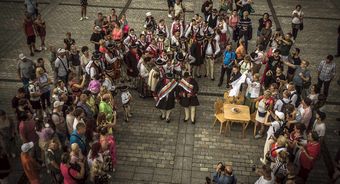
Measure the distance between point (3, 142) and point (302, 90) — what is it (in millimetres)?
10506

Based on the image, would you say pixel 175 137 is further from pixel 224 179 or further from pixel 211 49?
pixel 211 49

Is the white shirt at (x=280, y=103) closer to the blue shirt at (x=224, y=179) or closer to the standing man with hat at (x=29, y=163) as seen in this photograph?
the blue shirt at (x=224, y=179)

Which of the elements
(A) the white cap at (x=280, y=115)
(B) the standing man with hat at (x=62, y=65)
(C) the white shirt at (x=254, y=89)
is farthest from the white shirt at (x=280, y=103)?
(B) the standing man with hat at (x=62, y=65)

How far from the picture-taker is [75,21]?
2052cm

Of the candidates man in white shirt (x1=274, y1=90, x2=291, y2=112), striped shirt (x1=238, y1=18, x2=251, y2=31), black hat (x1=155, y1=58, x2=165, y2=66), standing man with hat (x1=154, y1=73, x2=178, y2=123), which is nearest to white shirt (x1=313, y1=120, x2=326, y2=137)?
man in white shirt (x1=274, y1=90, x2=291, y2=112)

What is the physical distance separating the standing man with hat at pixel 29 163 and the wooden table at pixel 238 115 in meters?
6.01

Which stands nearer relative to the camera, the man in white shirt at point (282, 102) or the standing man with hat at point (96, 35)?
the man in white shirt at point (282, 102)

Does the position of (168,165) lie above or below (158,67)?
below

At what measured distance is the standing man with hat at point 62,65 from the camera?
1313 cm

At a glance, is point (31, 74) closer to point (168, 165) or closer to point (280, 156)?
point (168, 165)

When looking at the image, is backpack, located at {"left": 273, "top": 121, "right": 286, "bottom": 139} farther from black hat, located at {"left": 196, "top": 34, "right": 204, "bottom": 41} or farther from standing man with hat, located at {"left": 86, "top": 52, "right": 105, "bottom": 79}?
standing man with hat, located at {"left": 86, "top": 52, "right": 105, "bottom": 79}

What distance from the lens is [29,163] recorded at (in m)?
9.16

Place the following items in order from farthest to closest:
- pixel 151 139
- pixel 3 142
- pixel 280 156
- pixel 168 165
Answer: pixel 151 139 → pixel 168 165 → pixel 3 142 → pixel 280 156

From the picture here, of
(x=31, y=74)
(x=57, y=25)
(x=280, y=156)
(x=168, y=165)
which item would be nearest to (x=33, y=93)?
(x=31, y=74)
